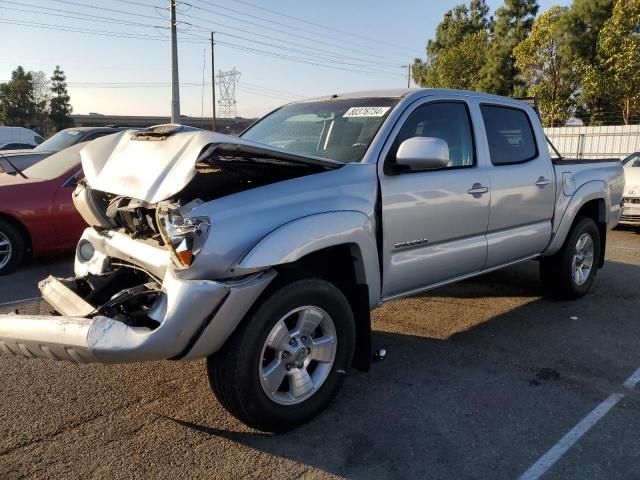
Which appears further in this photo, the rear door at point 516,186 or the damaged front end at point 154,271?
the rear door at point 516,186

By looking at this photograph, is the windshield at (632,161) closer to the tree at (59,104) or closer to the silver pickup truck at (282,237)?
the silver pickup truck at (282,237)

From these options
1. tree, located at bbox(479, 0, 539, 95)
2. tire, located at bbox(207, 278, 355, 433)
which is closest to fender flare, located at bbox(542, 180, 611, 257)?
tire, located at bbox(207, 278, 355, 433)

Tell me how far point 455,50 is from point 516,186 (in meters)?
39.7

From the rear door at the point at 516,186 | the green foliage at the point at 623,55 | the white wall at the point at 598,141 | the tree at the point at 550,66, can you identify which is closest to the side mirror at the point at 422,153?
the rear door at the point at 516,186

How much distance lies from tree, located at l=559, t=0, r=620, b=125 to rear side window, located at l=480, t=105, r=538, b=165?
25946 millimetres

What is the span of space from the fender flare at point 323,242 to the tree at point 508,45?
37.4 meters

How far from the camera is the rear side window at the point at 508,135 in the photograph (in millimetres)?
4570

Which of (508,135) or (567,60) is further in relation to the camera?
(567,60)

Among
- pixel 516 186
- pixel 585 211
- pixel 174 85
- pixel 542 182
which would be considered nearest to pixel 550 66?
pixel 174 85

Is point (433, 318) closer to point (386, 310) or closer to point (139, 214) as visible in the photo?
point (386, 310)

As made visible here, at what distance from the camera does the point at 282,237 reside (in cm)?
286

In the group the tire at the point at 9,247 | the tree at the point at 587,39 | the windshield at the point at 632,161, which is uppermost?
the tree at the point at 587,39

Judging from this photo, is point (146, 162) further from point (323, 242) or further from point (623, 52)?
point (623, 52)

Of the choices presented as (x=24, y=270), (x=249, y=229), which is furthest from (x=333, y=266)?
(x=24, y=270)
